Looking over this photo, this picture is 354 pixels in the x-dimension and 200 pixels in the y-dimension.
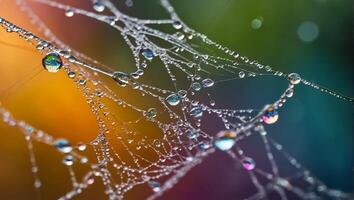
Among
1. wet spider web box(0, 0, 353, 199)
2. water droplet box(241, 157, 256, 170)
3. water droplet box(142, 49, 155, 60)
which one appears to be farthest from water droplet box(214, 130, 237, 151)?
water droplet box(142, 49, 155, 60)

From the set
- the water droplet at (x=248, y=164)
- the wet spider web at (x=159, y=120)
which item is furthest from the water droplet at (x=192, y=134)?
the water droplet at (x=248, y=164)

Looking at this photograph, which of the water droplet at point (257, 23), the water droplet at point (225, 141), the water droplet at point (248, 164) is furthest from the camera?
the water droplet at point (257, 23)

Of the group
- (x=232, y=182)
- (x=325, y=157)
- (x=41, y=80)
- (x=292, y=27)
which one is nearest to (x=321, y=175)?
(x=325, y=157)

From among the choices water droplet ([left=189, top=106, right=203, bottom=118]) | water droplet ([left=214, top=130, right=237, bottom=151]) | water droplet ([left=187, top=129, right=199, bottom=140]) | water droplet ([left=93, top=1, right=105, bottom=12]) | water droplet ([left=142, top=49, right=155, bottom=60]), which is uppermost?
water droplet ([left=93, top=1, right=105, bottom=12])

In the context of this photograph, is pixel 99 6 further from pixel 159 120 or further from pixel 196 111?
pixel 159 120

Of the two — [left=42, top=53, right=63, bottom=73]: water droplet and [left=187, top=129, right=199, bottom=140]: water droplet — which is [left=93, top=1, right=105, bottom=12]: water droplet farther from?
[left=187, top=129, right=199, bottom=140]: water droplet

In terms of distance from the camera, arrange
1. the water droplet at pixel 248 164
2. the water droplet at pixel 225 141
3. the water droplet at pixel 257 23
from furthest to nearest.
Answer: the water droplet at pixel 257 23 → the water droplet at pixel 248 164 → the water droplet at pixel 225 141

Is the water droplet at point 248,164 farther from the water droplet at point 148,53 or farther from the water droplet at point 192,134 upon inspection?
the water droplet at point 148,53

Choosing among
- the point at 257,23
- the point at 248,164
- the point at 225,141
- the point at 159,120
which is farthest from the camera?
the point at 257,23

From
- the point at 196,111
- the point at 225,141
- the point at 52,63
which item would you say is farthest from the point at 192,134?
the point at 52,63

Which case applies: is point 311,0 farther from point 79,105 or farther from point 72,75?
point 72,75
